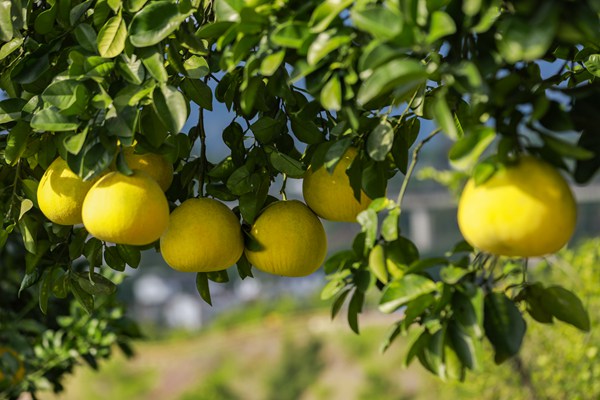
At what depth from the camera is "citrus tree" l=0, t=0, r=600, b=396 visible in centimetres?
59

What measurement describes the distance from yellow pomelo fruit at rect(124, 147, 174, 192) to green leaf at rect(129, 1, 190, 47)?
0.16m

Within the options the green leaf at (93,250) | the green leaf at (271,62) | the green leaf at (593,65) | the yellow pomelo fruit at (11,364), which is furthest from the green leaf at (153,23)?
the yellow pomelo fruit at (11,364)

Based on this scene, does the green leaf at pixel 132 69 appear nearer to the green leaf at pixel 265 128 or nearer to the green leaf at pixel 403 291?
the green leaf at pixel 265 128

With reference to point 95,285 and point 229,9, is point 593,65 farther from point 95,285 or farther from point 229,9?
point 95,285

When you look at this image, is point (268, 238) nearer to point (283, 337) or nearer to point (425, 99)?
point (425, 99)

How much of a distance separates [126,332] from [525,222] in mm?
1384

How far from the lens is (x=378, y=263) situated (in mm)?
669

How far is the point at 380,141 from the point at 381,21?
0.17 m

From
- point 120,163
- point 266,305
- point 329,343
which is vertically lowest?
point 266,305

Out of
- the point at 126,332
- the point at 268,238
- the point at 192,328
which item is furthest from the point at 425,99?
the point at 192,328

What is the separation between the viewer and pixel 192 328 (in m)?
6.61

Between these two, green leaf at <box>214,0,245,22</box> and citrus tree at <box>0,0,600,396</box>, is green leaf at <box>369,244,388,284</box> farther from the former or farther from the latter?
green leaf at <box>214,0,245,22</box>

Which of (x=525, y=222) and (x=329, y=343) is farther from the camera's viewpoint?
(x=329, y=343)

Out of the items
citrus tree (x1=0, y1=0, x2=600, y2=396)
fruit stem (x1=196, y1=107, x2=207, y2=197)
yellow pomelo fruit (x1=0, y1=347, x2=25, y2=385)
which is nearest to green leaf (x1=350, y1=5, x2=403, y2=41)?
citrus tree (x1=0, y1=0, x2=600, y2=396)
